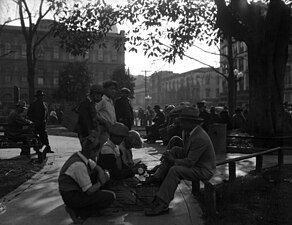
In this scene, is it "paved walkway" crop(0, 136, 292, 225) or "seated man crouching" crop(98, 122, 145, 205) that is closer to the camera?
"paved walkway" crop(0, 136, 292, 225)

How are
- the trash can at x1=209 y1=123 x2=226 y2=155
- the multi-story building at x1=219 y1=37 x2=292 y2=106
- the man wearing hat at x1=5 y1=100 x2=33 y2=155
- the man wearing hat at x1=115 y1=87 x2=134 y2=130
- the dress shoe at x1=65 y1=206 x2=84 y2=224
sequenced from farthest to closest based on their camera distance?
the multi-story building at x1=219 y1=37 x2=292 y2=106
the trash can at x1=209 y1=123 x2=226 y2=155
the man wearing hat at x1=5 y1=100 x2=33 y2=155
the man wearing hat at x1=115 y1=87 x2=134 y2=130
the dress shoe at x1=65 y1=206 x2=84 y2=224

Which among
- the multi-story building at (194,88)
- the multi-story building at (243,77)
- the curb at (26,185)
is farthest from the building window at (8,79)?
the curb at (26,185)

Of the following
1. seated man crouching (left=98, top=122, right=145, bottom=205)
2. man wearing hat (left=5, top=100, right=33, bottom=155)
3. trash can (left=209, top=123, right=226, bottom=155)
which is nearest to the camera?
seated man crouching (left=98, top=122, right=145, bottom=205)

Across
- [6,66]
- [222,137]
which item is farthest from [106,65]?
[222,137]

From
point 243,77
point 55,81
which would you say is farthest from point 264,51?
point 55,81

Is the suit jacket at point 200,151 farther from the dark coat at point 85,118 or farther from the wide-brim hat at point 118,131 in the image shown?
the dark coat at point 85,118

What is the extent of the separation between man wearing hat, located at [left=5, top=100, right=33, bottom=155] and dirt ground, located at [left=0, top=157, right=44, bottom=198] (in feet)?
1.67

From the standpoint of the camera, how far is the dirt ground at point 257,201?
492 cm

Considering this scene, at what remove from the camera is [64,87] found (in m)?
51.5

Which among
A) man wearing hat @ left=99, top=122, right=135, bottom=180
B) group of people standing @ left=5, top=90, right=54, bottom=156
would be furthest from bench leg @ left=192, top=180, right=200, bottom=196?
group of people standing @ left=5, top=90, right=54, bottom=156

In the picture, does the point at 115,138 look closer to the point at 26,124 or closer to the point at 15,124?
the point at 26,124

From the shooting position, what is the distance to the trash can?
39.1ft

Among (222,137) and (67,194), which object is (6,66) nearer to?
(222,137)

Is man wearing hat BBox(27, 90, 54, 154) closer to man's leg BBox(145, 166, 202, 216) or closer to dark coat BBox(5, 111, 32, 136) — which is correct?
Answer: dark coat BBox(5, 111, 32, 136)
